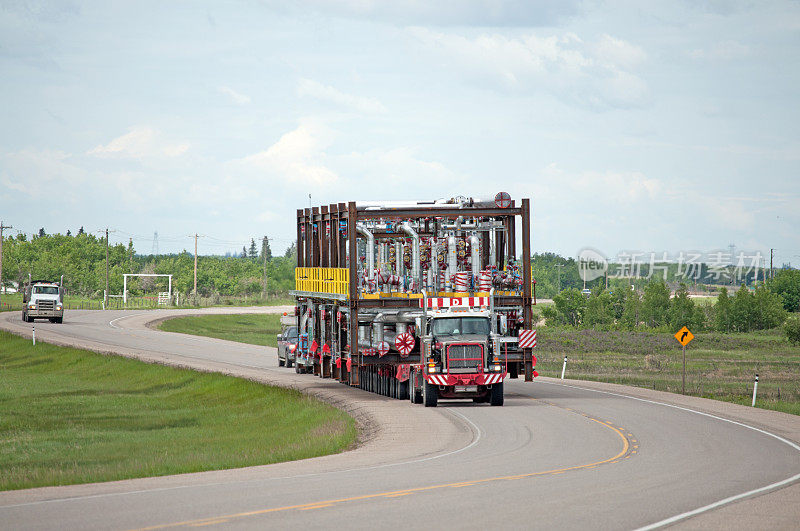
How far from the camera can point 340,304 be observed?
112 feet

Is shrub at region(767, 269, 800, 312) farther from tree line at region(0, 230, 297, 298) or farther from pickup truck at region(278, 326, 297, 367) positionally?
pickup truck at region(278, 326, 297, 367)

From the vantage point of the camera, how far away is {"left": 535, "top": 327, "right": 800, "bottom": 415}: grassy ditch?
146 feet

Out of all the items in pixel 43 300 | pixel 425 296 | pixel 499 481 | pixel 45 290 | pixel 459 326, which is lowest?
pixel 499 481

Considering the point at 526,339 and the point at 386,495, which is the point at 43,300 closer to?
the point at 526,339

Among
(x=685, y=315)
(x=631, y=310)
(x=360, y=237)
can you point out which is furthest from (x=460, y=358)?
(x=631, y=310)

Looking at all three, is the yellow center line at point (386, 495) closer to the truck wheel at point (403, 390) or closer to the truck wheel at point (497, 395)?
the truck wheel at point (497, 395)

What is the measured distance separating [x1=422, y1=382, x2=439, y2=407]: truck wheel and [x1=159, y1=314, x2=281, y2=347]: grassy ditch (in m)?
47.1

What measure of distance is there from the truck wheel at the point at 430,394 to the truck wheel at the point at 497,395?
5.52 ft

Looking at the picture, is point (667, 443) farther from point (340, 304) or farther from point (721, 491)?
point (340, 304)

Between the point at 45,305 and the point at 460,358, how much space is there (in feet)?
201

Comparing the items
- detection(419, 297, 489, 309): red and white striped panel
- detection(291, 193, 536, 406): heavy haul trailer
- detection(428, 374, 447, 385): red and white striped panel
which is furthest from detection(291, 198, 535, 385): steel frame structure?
detection(428, 374, 447, 385): red and white striped panel

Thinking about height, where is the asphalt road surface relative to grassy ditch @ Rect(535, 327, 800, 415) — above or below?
above

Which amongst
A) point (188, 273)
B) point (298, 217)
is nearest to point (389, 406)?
point (298, 217)

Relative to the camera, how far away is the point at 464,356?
3078cm
